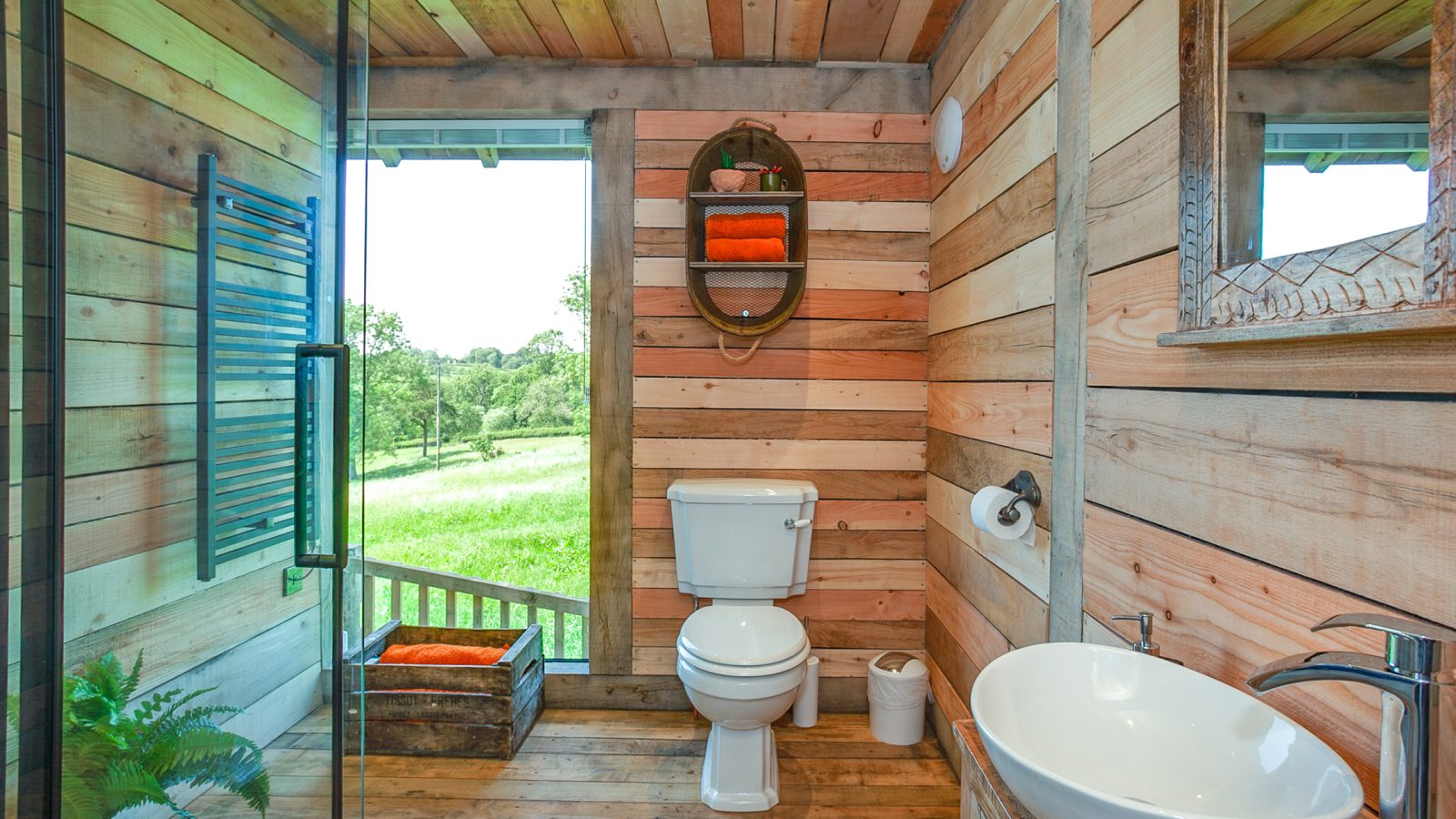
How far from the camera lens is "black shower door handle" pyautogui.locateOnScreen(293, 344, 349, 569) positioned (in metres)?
1.17

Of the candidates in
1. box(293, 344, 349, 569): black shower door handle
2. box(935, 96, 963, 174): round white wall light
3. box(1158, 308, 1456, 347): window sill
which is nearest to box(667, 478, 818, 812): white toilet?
box(293, 344, 349, 569): black shower door handle

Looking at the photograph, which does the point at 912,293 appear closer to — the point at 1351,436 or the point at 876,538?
the point at 876,538

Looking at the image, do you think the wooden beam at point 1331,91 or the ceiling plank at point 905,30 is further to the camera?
the ceiling plank at point 905,30

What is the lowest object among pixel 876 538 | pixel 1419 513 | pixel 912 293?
pixel 876 538

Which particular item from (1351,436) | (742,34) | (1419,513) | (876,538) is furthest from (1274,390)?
(742,34)

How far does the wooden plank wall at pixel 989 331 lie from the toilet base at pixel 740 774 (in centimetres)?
61

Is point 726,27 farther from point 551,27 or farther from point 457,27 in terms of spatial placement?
point 457,27

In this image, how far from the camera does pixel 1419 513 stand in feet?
2.50

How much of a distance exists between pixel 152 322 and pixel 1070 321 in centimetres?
158

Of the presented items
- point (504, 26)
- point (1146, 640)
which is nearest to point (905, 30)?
point (504, 26)

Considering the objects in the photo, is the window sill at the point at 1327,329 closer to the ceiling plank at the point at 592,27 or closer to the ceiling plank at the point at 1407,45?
the ceiling plank at the point at 1407,45

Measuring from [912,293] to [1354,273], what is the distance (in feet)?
5.68

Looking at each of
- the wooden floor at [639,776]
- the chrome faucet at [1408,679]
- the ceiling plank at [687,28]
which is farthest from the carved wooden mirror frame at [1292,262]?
the wooden floor at [639,776]

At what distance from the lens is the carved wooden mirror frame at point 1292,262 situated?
694 mm
